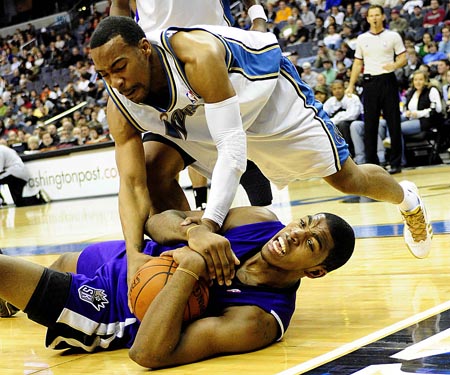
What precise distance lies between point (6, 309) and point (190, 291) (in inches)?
57.5

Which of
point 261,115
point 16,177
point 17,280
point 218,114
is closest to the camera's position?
point 17,280

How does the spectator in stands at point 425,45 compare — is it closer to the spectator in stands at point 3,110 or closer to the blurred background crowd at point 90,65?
the blurred background crowd at point 90,65

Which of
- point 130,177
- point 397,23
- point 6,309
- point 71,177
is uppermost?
point 130,177

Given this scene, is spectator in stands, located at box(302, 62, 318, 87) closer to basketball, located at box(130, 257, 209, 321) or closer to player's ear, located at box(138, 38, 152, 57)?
player's ear, located at box(138, 38, 152, 57)

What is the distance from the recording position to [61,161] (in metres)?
12.3

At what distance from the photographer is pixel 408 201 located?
3.87m

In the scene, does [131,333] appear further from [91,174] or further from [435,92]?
[91,174]

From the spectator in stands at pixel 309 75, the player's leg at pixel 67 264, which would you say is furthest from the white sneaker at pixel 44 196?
the player's leg at pixel 67 264

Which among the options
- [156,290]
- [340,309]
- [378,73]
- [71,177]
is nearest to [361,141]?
[378,73]

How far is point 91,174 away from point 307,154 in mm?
8870

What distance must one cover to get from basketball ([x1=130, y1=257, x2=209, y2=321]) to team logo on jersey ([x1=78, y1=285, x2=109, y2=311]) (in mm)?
218

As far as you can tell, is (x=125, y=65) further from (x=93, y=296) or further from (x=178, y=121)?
(x=93, y=296)

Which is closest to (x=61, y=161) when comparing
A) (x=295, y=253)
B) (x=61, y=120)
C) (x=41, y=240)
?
(x=61, y=120)

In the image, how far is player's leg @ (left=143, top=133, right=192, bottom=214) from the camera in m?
3.47
